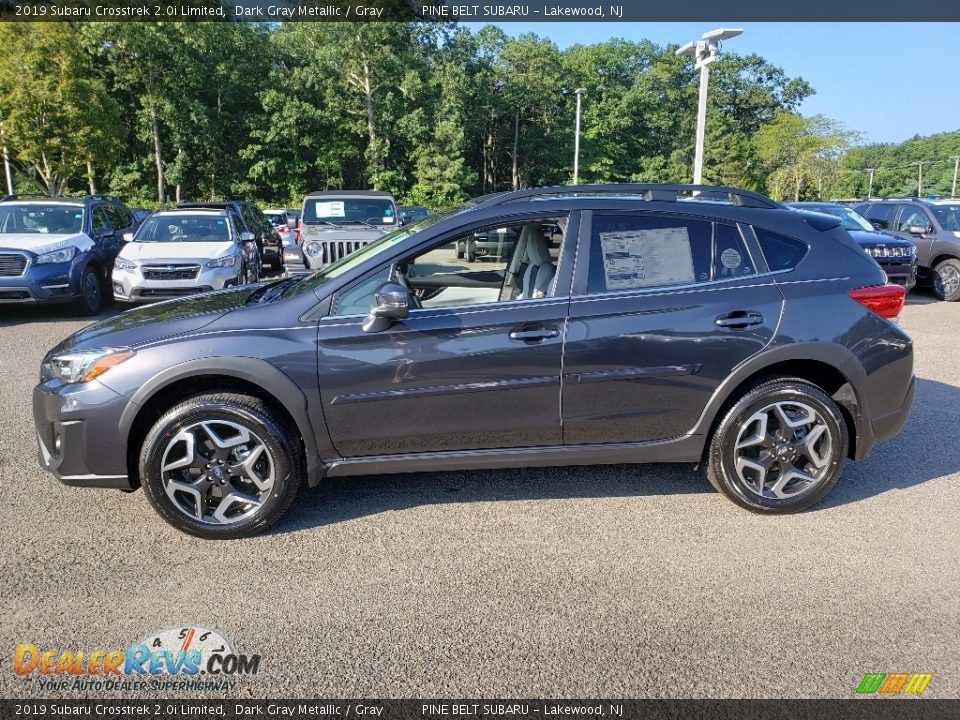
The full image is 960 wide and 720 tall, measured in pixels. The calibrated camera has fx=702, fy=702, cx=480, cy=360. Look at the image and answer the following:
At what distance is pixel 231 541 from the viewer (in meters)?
3.58

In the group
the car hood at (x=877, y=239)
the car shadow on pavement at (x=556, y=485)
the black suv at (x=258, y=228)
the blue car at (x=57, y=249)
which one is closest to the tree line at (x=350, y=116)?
the black suv at (x=258, y=228)

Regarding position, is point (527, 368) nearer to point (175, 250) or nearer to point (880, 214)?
point (175, 250)

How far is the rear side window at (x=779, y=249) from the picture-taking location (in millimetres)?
3900

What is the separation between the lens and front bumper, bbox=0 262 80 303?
9.74 m

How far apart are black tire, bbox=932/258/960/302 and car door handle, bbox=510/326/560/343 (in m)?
12.2

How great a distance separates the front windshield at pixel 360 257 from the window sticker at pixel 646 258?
915 millimetres

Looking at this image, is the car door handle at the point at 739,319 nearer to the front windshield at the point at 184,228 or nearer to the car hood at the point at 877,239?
the front windshield at the point at 184,228

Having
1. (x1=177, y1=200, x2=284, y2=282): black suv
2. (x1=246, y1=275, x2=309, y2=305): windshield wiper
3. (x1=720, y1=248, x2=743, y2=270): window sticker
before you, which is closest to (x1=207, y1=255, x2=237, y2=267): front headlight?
(x1=177, y1=200, x2=284, y2=282): black suv

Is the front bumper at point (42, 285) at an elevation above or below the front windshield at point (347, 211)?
below

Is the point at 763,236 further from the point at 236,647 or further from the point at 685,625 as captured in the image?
the point at 236,647

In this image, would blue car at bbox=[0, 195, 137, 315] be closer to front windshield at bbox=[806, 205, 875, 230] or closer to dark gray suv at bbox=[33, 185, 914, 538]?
dark gray suv at bbox=[33, 185, 914, 538]

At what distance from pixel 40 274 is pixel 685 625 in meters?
10.2

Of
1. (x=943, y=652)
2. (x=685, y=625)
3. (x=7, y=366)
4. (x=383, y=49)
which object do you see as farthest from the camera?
(x=383, y=49)

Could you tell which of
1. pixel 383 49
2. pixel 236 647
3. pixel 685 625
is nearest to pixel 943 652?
pixel 685 625
